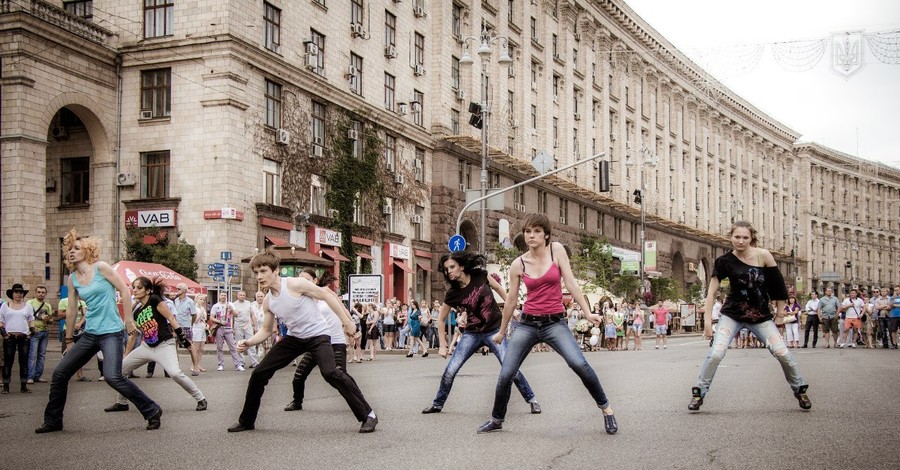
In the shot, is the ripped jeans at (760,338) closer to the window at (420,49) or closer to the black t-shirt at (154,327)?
the black t-shirt at (154,327)

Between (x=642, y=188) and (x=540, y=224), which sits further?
(x=642, y=188)

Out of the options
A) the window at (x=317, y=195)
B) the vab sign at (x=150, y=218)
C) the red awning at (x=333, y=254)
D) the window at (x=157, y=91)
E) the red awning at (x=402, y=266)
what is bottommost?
the red awning at (x=402, y=266)

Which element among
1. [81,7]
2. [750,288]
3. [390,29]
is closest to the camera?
[750,288]

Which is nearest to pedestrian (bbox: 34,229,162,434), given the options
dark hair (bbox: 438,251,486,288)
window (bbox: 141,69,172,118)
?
dark hair (bbox: 438,251,486,288)

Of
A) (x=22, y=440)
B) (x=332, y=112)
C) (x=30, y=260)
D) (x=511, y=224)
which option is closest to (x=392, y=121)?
(x=332, y=112)

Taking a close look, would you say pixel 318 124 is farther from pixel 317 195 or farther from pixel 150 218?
pixel 150 218

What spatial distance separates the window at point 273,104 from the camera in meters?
33.3

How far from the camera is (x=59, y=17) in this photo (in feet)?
98.5

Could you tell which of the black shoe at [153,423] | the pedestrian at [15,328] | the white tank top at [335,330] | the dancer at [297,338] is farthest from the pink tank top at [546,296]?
the pedestrian at [15,328]

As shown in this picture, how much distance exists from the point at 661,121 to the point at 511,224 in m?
27.7

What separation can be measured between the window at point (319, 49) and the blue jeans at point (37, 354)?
67.6 ft

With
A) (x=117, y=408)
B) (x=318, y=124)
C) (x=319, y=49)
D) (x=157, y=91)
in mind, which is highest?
(x=319, y=49)

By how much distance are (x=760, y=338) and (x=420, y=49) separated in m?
35.8

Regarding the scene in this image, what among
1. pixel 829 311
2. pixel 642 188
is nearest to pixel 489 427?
pixel 829 311
